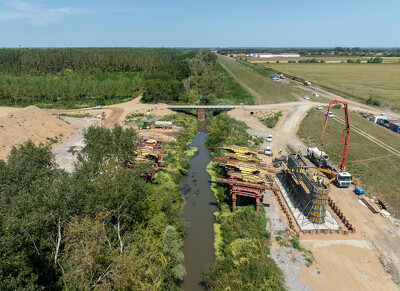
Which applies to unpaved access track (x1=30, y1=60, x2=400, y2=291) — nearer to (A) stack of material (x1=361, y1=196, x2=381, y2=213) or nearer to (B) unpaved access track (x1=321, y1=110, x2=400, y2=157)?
(A) stack of material (x1=361, y1=196, x2=381, y2=213)

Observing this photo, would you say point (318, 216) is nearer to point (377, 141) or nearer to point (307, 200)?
point (307, 200)

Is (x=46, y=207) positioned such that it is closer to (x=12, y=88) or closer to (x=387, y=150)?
(x=387, y=150)

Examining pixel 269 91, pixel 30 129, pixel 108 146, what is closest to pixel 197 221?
pixel 108 146

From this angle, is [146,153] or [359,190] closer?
[359,190]

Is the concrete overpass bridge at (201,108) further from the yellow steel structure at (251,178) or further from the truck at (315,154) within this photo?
the yellow steel structure at (251,178)

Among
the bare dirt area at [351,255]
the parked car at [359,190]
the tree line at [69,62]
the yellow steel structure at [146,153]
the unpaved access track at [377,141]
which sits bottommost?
the bare dirt area at [351,255]

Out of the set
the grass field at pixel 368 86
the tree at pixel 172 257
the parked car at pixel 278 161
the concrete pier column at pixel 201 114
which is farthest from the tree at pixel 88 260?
the grass field at pixel 368 86
